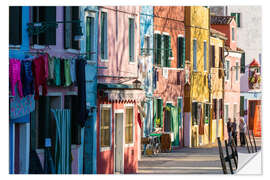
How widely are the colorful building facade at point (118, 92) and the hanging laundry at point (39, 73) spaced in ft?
7.28

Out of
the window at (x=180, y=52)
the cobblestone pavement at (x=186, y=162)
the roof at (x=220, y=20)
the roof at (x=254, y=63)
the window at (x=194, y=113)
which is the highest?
the roof at (x=220, y=20)

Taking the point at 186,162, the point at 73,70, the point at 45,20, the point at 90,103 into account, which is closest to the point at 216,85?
the point at 186,162

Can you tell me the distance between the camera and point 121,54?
908 inches

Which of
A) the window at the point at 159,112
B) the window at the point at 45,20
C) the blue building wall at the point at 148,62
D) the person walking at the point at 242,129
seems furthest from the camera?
the window at the point at 159,112

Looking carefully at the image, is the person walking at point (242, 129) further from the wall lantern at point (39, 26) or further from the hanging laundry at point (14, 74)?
the hanging laundry at point (14, 74)

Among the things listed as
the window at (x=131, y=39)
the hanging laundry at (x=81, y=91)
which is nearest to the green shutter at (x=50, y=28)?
the hanging laundry at (x=81, y=91)

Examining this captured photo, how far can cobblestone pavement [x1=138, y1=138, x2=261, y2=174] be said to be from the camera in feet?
72.3

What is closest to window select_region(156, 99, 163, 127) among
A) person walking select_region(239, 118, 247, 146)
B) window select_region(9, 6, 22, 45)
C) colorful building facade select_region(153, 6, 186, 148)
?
colorful building facade select_region(153, 6, 186, 148)

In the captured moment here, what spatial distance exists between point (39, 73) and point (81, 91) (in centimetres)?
157

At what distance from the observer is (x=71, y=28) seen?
69.8 feet

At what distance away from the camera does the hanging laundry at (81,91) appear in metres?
21.2

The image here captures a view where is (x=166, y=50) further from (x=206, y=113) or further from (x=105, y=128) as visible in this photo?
(x=105, y=128)

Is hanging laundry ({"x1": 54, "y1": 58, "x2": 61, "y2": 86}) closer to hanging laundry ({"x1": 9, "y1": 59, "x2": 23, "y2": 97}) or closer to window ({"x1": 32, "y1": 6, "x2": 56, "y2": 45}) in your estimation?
window ({"x1": 32, "y1": 6, "x2": 56, "y2": 45})

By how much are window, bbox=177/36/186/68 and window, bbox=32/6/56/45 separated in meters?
6.46
